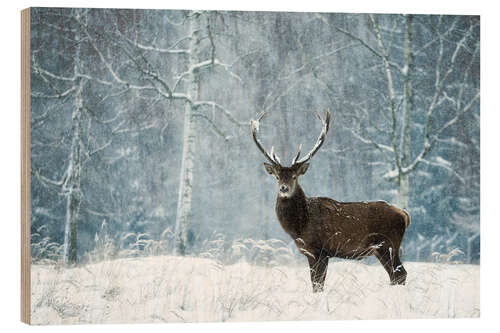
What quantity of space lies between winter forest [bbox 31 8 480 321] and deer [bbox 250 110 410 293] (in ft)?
0.32

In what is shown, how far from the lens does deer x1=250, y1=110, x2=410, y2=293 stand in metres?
8.98

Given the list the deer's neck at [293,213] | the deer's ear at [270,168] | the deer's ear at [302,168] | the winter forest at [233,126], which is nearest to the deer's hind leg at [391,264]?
the winter forest at [233,126]

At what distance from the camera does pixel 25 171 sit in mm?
8719

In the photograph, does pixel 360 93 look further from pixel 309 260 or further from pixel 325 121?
pixel 309 260

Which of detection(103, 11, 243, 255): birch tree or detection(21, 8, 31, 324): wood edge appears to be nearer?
detection(21, 8, 31, 324): wood edge

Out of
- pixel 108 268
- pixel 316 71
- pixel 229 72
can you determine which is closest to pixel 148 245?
pixel 108 268

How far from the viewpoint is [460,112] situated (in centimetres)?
943

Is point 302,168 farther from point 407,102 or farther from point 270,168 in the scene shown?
point 407,102

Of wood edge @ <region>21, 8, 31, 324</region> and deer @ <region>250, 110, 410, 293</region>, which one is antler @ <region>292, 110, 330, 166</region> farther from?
wood edge @ <region>21, 8, 31, 324</region>

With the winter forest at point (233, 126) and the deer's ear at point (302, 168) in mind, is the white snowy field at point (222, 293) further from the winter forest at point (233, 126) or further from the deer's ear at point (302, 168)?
the deer's ear at point (302, 168)

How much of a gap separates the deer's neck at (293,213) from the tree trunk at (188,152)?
96 cm

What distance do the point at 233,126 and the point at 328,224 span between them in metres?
1.44

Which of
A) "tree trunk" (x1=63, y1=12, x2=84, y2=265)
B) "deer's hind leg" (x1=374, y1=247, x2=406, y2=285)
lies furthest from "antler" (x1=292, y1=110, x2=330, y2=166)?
"tree trunk" (x1=63, y1=12, x2=84, y2=265)

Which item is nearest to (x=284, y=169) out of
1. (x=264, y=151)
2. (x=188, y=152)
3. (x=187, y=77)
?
(x=264, y=151)
